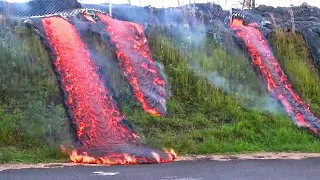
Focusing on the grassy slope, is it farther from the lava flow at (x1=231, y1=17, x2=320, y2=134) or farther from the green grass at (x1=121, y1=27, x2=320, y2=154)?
the lava flow at (x1=231, y1=17, x2=320, y2=134)

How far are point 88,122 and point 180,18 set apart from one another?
16.2ft

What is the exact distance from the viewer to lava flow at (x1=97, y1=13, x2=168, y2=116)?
1255cm

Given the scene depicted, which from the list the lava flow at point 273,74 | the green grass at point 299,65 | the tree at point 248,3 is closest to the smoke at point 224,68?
the lava flow at point 273,74

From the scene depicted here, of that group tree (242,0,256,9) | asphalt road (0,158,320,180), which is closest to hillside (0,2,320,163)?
asphalt road (0,158,320,180)

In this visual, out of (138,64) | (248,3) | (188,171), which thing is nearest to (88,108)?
(138,64)

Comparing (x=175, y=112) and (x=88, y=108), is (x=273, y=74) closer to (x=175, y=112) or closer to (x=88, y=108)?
(x=175, y=112)

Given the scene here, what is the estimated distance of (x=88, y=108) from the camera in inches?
449

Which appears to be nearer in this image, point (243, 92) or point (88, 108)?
point (88, 108)

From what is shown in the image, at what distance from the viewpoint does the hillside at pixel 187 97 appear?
36.0 ft

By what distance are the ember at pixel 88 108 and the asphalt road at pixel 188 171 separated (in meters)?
0.67

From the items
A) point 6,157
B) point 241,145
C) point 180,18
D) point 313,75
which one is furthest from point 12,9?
point 313,75

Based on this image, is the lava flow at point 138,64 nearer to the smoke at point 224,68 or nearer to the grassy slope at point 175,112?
the grassy slope at point 175,112

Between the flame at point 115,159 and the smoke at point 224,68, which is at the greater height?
the smoke at point 224,68

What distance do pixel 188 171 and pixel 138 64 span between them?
491 cm
